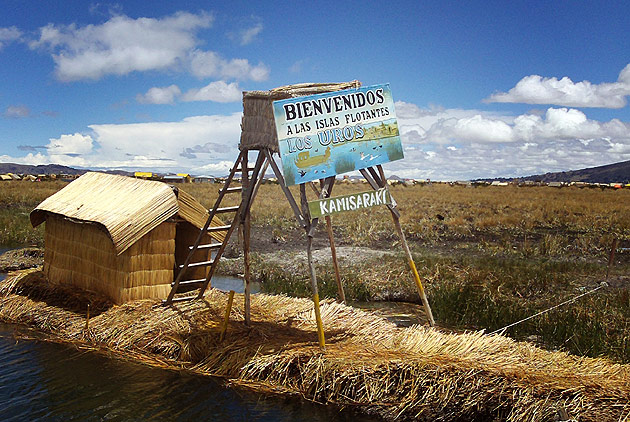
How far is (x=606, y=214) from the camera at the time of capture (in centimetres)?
3198

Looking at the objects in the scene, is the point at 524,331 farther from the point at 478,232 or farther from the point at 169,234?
the point at 478,232

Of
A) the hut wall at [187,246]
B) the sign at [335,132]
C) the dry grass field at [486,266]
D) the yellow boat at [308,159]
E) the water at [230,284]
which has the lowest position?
the water at [230,284]

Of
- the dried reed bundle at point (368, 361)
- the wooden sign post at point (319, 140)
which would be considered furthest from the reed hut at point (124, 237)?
the wooden sign post at point (319, 140)

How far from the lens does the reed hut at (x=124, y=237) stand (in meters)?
10.8

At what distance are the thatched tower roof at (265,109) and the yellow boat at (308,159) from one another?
2.10 ft

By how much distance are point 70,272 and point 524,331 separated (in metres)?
9.41

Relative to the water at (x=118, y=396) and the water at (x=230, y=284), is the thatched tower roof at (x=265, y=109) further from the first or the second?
the water at (x=230, y=284)

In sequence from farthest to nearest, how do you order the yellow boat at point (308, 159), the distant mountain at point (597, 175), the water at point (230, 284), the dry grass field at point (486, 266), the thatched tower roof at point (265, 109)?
the distant mountain at point (597, 175) → the water at point (230, 284) → the dry grass field at point (486, 266) → the thatched tower roof at point (265, 109) → the yellow boat at point (308, 159)

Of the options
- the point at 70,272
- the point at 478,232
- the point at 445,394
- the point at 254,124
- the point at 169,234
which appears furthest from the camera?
the point at 478,232

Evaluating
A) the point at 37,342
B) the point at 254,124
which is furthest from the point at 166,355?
the point at 254,124

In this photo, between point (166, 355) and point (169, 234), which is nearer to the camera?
point (166, 355)

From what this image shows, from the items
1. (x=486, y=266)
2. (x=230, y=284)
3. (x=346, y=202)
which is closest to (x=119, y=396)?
(x=346, y=202)

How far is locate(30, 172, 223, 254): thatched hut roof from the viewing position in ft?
34.6

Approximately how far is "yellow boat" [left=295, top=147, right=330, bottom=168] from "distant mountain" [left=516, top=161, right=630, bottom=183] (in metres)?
135
